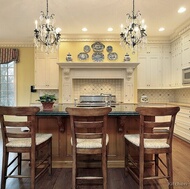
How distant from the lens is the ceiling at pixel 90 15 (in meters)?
3.58

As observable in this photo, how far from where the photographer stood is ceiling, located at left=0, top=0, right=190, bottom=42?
3.58m

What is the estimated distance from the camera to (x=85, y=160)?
2.62 metres

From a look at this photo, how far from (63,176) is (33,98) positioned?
13.7ft

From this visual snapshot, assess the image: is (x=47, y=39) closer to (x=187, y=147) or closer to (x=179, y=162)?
(x=179, y=162)

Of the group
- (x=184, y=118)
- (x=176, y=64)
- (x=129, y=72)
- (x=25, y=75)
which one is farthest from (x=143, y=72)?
(x=25, y=75)

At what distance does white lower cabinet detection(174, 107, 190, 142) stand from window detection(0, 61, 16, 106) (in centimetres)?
529

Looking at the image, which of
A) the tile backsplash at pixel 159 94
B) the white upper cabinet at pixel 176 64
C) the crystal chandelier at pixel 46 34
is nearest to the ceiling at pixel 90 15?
the white upper cabinet at pixel 176 64

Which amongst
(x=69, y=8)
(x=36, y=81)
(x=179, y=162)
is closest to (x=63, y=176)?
(x=179, y=162)

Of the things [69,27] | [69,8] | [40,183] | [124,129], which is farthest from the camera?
[69,27]

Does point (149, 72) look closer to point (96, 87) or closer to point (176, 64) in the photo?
point (176, 64)

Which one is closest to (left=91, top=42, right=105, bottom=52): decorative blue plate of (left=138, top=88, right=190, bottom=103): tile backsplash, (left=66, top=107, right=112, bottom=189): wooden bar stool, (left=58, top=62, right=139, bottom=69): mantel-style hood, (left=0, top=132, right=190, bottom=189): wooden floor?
(left=58, top=62, right=139, bottom=69): mantel-style hood

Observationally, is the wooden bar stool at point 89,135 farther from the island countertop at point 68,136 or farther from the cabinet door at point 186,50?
the cabinet door at point 186,50

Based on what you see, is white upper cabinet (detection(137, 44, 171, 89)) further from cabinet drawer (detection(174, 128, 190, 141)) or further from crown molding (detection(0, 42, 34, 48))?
crown molding (detection(0, 42, 34, 48))

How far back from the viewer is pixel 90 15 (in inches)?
163
